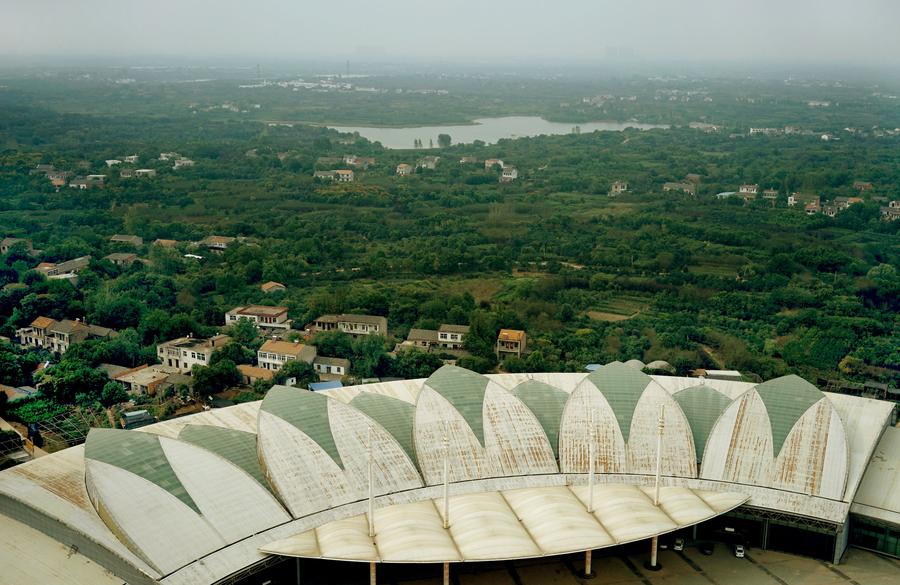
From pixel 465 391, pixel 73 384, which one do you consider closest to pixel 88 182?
pixel 73 384

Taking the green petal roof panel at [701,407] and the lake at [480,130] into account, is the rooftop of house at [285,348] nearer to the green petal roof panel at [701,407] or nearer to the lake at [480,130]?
the green petal roof panel at [701,407]

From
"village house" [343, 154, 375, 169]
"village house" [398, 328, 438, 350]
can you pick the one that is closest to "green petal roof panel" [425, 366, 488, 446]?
"village house" [398, 328, 438, 350]

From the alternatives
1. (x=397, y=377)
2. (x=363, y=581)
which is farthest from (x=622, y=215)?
(x=363, y=581)

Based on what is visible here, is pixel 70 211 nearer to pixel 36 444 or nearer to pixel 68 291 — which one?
pixel 68 291

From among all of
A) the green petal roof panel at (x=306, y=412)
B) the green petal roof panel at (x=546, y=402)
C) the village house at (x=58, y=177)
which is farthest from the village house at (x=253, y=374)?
the village house at (x=58, y=177)

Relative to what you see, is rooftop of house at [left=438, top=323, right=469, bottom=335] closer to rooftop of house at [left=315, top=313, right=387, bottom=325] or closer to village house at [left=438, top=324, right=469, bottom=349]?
village house at [left=438, top=324, right=469, bottom=349]

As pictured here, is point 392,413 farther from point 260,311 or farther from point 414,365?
point 260,311
